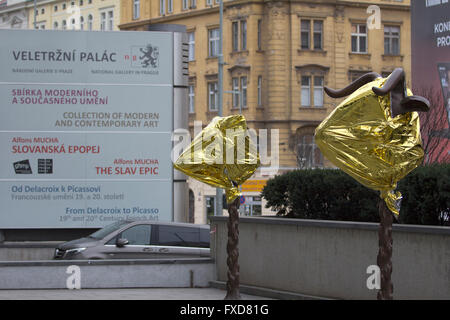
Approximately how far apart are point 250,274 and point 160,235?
3.39 meters

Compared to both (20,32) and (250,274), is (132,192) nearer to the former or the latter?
(20,32)

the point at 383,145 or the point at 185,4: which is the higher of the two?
the point at 185,4

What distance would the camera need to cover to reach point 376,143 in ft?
31.0

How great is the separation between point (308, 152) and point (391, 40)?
33.6 ft

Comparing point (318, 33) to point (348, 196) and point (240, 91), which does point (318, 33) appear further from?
point (348, 196)

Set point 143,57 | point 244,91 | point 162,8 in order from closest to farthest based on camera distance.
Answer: point 143,57, point 244,91, point 162,8

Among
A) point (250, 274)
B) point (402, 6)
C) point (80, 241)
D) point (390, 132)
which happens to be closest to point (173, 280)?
point (250, 274)

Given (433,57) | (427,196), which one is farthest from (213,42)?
(427,196)

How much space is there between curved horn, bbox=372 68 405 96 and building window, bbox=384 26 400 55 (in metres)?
52.4

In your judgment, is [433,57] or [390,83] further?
[433,57]

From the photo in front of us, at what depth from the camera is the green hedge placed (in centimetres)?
1188

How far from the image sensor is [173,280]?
1545cm

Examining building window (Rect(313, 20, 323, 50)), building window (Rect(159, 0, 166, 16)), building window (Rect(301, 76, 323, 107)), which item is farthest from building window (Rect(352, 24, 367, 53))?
building window (Rect(159, 0, 166, 16))

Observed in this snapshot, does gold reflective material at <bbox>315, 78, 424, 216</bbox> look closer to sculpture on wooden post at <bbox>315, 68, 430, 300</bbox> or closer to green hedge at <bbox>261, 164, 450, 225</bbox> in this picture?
sculpture on wooden post at <bbox>315, 68, 430, 300</bbox>
